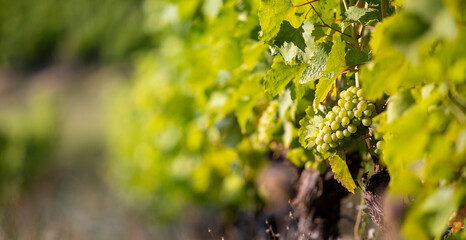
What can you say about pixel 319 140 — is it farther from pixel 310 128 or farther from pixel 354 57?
pixel 354 57

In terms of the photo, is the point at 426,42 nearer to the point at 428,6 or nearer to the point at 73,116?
Result: the point at 428,6

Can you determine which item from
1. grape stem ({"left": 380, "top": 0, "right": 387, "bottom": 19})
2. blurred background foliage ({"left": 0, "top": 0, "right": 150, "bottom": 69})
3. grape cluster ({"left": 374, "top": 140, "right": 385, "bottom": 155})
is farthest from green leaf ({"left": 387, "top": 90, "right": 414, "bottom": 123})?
blurred background foliage ({"left": 0, "top": 0, "right": 150, "bottom": 69})

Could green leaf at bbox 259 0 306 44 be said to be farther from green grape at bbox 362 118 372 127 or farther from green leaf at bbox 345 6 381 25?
green grape at bbox 362 118 372 127

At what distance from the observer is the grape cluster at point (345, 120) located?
3.64 ft

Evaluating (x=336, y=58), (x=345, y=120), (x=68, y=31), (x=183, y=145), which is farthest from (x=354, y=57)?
(x=68, y=31)

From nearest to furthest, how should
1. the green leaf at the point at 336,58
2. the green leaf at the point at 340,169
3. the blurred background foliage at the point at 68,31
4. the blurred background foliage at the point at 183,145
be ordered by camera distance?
the blurred background foliage at the point at 183,145 < the green leaf at the point at 336,58 < the green leaf at the point at 340,169 < the blurred background foliage at the point at 68,31

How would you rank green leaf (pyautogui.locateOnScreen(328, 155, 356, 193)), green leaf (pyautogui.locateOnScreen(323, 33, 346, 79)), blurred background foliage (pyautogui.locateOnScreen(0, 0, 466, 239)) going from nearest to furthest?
blurred background foliage (pyautogui.locateOnScreen(0, 0, 466, 239)), green leaf (pyautogui.locateOnScreen(323, 33, 346, 79)), green leaf (pyautogui.locateOnScreen(328, 155, 356, 193))

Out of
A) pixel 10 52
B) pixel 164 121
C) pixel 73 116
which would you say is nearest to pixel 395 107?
pixel 164 121

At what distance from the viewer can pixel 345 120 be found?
1108 mm

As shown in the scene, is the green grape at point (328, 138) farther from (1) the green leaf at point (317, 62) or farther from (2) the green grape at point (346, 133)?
(1) the green leaf at point (317, 62)

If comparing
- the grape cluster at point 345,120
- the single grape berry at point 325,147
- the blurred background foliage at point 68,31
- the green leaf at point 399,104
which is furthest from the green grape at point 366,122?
the blurred background foliage at point 68,31

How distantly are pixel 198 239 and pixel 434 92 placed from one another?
3089 millimetres

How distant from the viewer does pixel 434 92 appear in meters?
0.79

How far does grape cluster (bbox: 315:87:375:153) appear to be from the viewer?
1.11 meters
